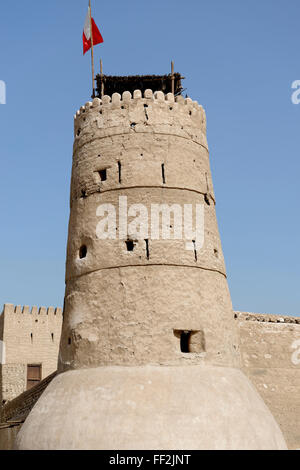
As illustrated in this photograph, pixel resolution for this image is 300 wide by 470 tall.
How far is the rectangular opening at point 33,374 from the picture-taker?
87.3ft

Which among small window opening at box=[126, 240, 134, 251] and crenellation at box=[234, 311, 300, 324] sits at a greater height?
small window opening at box=[126, 240, 134, 251]

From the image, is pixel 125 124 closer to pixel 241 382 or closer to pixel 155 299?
pixel 155 299

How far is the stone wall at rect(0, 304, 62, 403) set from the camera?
26234 millimetres

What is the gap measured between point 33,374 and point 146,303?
15880 mm

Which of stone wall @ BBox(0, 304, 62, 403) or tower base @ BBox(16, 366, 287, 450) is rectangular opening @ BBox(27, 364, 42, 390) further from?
tower base @ BBox(16, 366, 287, 450)

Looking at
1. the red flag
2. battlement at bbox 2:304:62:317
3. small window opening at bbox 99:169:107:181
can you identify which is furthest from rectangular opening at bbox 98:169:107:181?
battlement at bbox 2:304:62:317

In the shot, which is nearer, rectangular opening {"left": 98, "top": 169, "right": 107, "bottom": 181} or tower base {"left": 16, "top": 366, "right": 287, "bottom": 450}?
tower base {"left": 16, "top": 366, "right": 287, "bottom": 450}

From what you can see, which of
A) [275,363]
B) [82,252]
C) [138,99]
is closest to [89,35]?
[138,99]

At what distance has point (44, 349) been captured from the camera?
27.3 metres

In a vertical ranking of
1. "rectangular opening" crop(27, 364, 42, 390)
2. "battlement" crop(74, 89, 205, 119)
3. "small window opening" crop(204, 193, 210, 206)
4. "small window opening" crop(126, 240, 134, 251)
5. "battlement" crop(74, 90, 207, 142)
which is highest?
"battlement" crop(74, 89, 205, 119)

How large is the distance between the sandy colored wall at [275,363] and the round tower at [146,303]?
2.73 meters

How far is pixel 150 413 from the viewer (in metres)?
11.1

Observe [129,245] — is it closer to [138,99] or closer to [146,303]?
[146,303]

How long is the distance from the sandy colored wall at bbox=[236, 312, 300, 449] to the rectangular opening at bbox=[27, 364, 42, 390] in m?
13.2
